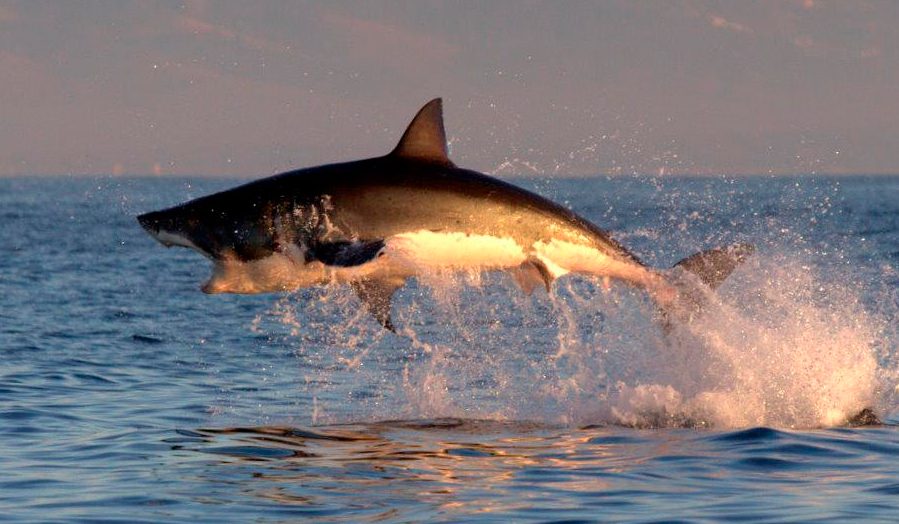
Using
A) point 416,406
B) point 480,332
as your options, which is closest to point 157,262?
point 480,332

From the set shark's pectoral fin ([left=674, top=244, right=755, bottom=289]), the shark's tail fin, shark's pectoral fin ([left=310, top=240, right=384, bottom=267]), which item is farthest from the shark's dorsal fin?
shark's pectoral fin ([left=674, top=244, right=755, bottom=289])

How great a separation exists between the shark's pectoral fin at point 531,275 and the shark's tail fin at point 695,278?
123 centimetres

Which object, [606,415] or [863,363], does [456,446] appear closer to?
[606,415]

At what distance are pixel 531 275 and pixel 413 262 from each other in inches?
Result: 39.6

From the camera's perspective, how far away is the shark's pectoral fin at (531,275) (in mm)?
11375

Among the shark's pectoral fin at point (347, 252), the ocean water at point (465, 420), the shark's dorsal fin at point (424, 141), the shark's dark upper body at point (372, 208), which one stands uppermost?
the shark's dorsal fin at point (424, 141)

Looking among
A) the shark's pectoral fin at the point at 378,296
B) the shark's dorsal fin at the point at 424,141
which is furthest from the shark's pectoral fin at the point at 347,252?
the shark's dorsal fin at the point at 424,141

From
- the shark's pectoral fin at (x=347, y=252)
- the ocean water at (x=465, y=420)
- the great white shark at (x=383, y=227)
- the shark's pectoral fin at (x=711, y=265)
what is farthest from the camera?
the shark's pectoral fin at (x=711, y=265)

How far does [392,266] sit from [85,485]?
283cm

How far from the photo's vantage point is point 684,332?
1338cm

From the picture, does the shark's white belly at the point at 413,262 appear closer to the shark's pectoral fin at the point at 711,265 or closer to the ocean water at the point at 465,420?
the ocean water at the point at 465,420

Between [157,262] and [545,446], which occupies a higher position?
[157,262]

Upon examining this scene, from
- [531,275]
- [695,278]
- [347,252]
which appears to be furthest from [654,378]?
[347,252]

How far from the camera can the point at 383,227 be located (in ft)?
35.9
